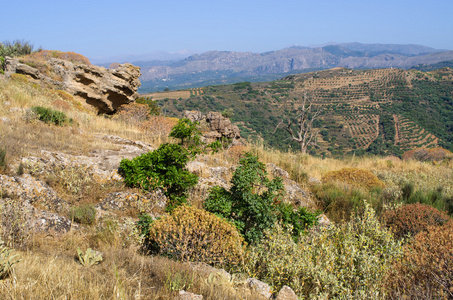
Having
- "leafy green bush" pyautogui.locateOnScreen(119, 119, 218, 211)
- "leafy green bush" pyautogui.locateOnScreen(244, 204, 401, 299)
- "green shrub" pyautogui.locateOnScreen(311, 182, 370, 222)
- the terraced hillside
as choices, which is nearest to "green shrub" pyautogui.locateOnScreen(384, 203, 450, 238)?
"green shrub" pyautogui.locateOnScreen(311, 182, 370, 222)

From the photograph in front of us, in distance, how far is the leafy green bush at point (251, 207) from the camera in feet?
14.7

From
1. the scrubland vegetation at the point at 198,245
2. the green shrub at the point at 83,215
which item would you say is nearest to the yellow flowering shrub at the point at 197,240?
the scrubland vegetation at the point at 198,245

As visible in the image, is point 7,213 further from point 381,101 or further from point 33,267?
point 381,101

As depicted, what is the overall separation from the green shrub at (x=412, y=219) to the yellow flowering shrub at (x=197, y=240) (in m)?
2.99

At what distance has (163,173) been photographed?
Result: 5.49 meters

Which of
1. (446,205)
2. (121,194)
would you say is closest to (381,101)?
(446,205)

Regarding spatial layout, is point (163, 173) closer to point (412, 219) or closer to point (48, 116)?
point (412, 219)

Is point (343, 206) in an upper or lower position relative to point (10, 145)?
lower

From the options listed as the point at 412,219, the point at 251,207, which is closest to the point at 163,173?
the point at 251,207

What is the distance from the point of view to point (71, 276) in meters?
2.33

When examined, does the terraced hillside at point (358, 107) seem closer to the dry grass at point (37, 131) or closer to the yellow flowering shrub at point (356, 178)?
the yellow flowering shrub at point (356, 178)

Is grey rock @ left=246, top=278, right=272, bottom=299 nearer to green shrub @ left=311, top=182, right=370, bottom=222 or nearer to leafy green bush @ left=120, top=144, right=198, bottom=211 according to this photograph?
leafy green bush @ left=120, top=144, right=198, bottom=211

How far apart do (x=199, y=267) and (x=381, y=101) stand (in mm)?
86644

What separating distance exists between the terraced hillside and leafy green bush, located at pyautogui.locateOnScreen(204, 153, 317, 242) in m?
39.3
